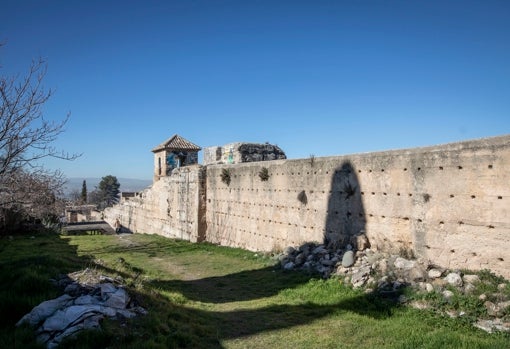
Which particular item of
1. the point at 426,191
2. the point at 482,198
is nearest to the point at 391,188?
the point at 426,191

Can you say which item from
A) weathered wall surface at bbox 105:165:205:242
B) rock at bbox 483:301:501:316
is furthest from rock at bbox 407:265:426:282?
Answer: weathered wall surface at bbox 105:165:205:242

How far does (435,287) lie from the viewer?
6348mm

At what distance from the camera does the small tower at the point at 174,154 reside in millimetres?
31984

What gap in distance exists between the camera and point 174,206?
1806 centimetres

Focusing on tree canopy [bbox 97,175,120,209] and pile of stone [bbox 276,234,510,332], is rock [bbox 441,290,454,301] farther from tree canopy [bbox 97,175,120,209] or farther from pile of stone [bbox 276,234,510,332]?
tree canopy [bbox 97,175,120,209]

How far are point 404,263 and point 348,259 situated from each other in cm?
127

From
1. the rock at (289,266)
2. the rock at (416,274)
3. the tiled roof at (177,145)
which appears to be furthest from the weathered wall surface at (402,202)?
the tiled roof at (177,145)

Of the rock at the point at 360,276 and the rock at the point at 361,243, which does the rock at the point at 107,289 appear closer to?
the rock at the point at 360,276

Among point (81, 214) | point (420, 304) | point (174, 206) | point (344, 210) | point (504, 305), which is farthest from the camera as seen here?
point (81, 214)

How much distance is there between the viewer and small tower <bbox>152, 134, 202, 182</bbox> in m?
32.0

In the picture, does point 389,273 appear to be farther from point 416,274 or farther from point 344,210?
point 344,210

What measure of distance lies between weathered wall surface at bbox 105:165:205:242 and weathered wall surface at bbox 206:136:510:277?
3.49 metres

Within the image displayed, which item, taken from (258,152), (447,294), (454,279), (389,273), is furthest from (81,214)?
(447,294)

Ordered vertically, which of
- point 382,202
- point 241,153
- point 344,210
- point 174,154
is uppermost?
point 174,154
